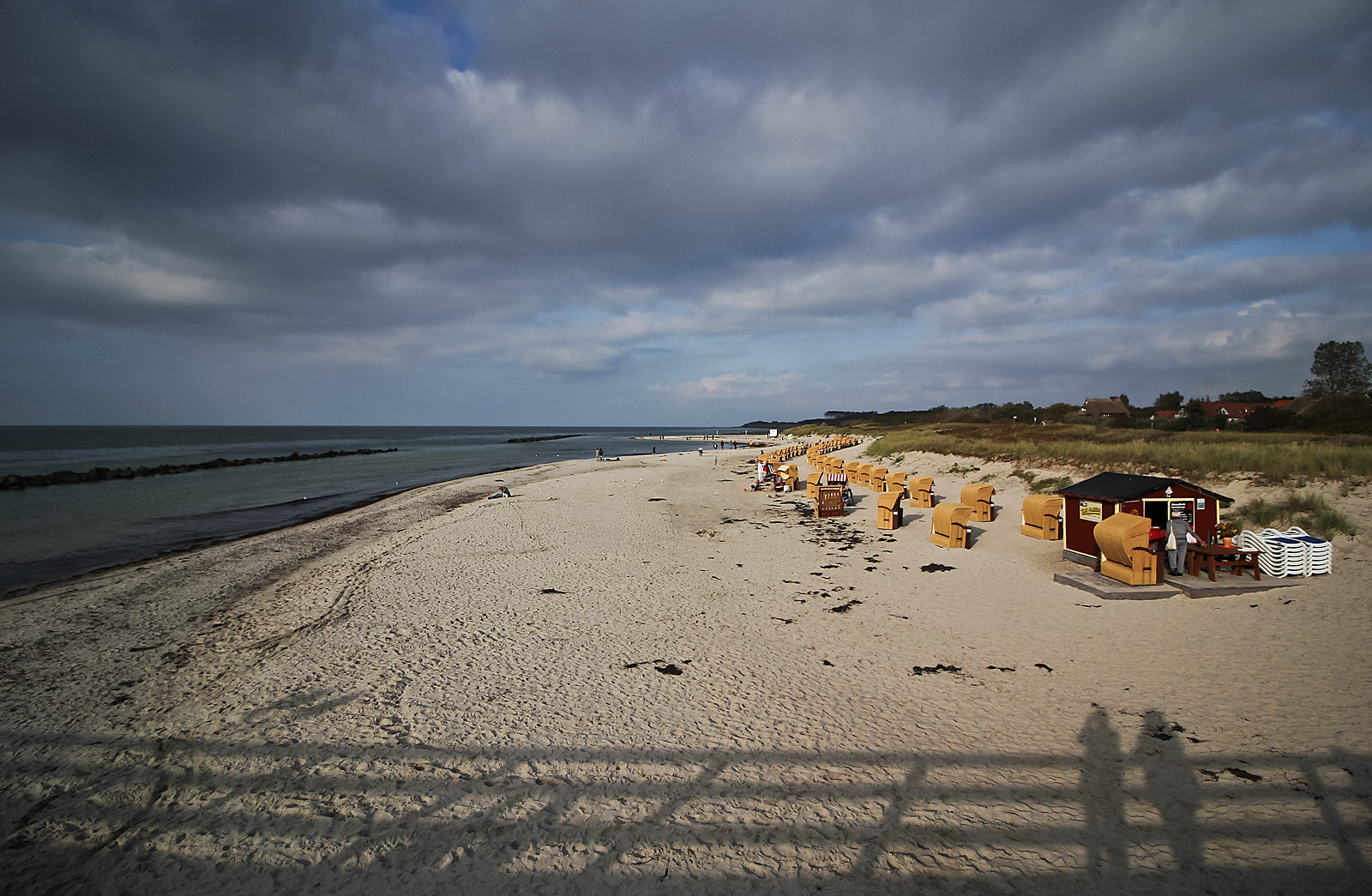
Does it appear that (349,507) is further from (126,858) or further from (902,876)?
(902,876)

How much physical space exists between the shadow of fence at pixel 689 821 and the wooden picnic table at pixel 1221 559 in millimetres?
5654

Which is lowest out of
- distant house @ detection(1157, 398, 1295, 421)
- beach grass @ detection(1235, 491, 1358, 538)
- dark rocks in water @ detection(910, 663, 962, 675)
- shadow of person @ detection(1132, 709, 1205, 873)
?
dark rocks in water @ detection(910, 663, 962, 675)

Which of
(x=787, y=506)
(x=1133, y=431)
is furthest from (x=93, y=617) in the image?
(x=1133, y=431)

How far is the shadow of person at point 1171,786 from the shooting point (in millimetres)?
3809

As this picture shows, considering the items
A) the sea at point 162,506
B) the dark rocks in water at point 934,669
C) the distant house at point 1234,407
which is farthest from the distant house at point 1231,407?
the sea at point 162,506

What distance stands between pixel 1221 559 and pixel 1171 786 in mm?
7316

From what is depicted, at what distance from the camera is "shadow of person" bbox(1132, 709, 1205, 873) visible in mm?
3809

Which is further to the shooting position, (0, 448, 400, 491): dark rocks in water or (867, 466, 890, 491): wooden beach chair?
(0, 448, 400, 491): dark rocks in water

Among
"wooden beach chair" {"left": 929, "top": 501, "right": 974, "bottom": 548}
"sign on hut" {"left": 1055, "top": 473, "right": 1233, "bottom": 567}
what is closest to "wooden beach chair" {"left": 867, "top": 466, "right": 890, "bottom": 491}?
"wooden beach chair" {"left": 929, "top": 501, "right": 974, "bottom": 548}

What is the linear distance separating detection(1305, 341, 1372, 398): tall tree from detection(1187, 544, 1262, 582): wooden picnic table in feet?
170

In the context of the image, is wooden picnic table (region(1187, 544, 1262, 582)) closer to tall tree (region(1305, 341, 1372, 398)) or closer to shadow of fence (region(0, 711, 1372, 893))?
shadow of fence (region(0, 711, 1372, 893))

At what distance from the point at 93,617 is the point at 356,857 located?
988cm

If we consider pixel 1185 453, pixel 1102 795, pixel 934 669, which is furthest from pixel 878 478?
pixel 1102 795

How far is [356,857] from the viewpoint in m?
4.03
